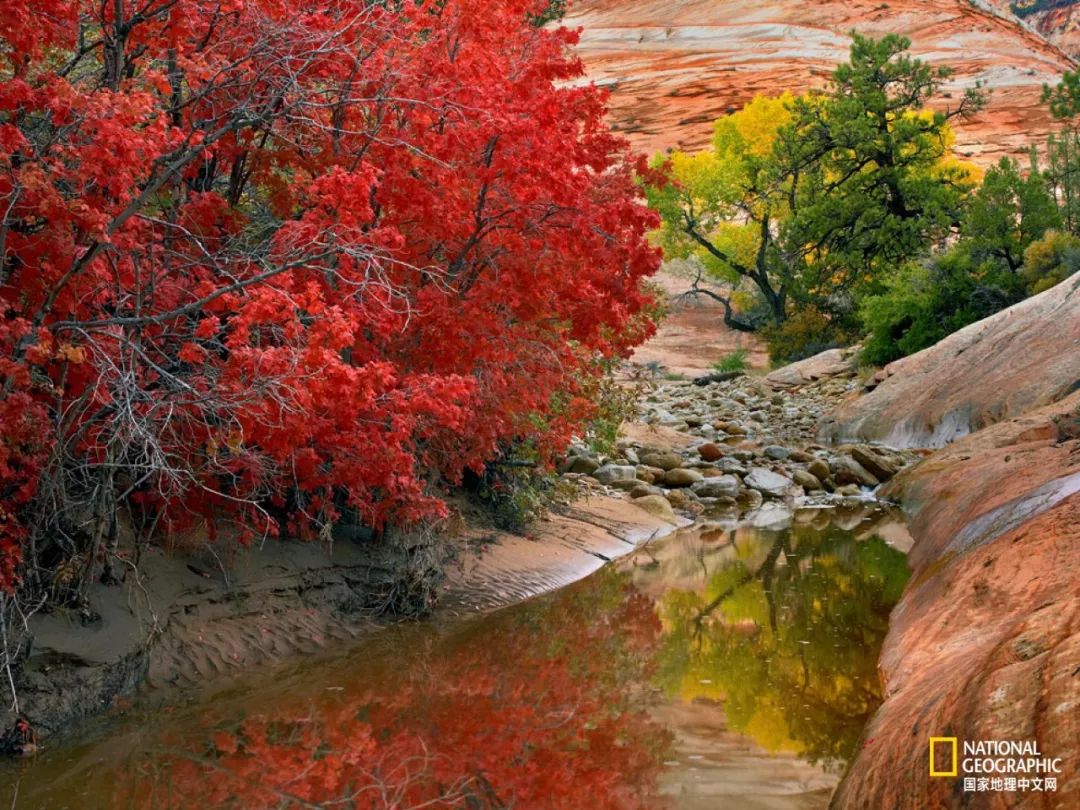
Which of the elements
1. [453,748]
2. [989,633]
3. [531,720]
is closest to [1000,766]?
[989,633]

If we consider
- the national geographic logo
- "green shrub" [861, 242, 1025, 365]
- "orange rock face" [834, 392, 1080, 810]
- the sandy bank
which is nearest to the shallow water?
the sandy bank

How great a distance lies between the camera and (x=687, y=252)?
144ft

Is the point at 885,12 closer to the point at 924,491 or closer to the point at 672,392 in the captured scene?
the point at 672,392

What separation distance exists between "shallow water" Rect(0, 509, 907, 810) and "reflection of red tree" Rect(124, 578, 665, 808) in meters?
0.02

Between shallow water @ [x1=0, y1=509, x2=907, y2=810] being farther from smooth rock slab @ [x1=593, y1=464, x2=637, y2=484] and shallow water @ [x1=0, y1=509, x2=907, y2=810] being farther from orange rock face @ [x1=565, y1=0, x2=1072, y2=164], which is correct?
orange rock face @ [x1=565, y1=0, x2=1072, y2=164]

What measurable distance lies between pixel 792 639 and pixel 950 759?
18.5ft

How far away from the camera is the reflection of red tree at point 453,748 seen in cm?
627

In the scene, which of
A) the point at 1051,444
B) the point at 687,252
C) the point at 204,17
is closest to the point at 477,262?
the point at 204,17

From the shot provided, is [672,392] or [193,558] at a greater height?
[193,558]

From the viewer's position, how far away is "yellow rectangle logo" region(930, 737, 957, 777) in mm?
4402

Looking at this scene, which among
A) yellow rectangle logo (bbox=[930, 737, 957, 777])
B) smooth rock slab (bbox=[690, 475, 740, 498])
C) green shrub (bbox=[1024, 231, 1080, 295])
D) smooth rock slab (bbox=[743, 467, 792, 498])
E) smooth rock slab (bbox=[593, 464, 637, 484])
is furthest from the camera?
green shrub (bbox=[1024, 231, 1080, 295])

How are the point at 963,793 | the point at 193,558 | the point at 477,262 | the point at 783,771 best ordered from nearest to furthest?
the point at 963,793, the point at 783,771, the point at 193,558, the point at 477,262

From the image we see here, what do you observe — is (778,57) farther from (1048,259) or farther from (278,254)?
(278,254)

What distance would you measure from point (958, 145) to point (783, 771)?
5461 centimetres
